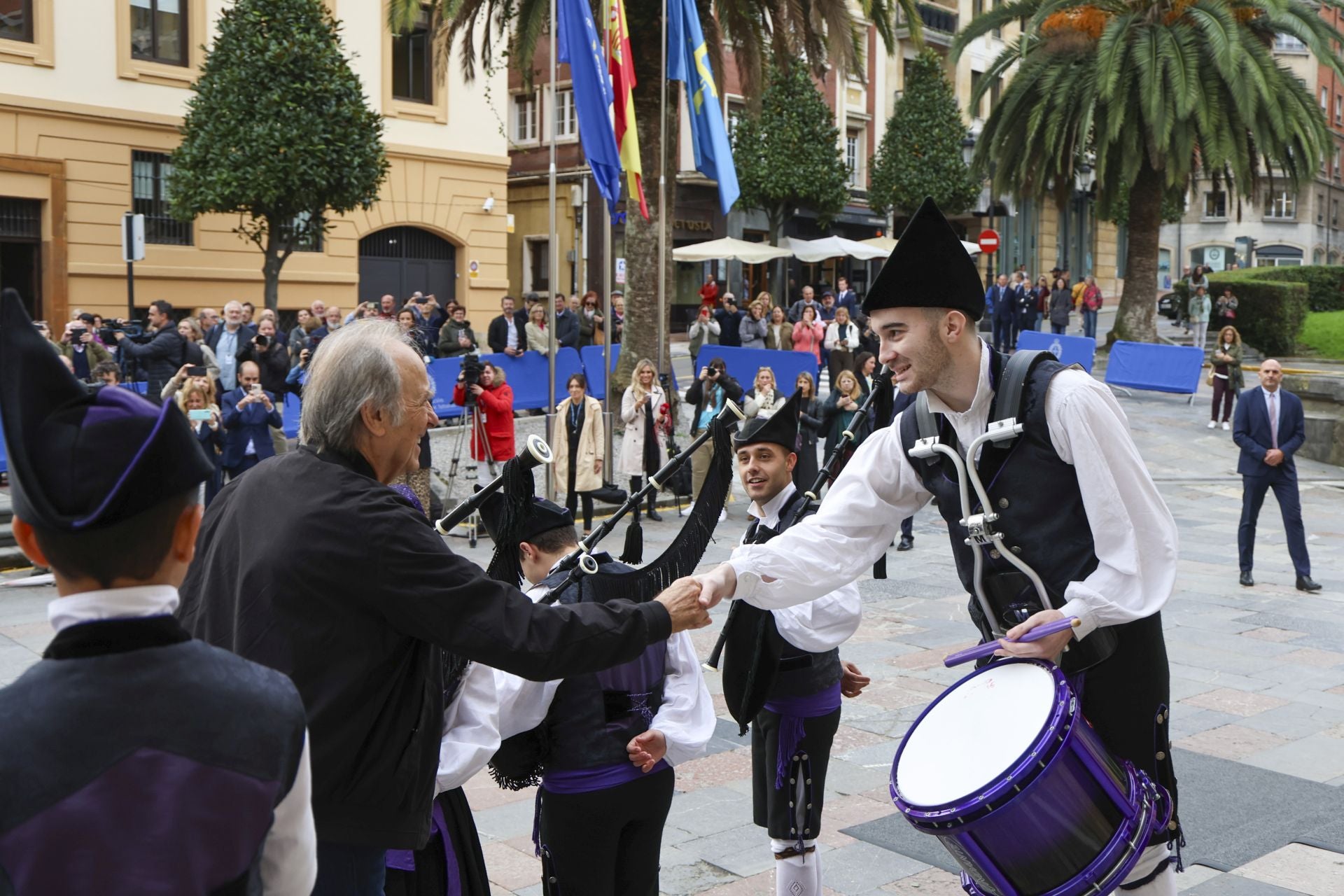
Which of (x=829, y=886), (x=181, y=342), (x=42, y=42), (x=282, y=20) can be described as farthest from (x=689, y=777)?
(x=42, y=42)

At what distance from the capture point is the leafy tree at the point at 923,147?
41094 millimetres

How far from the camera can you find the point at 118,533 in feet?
6.18

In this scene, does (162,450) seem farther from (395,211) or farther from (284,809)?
(395,211)

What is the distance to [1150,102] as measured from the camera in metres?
24.9

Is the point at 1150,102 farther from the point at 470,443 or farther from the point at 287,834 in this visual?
the point at 287,834

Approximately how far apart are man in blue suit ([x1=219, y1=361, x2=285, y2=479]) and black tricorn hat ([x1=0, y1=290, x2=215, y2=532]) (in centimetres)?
1107

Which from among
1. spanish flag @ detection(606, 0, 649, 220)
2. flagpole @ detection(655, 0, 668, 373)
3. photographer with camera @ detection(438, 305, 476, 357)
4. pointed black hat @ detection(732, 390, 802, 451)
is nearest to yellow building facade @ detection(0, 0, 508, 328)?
photographer with camera @ detection(438, 305, 476, 357)

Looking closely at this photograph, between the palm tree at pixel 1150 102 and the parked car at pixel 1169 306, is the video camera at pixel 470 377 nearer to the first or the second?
the palm tree at pixel 1150 102

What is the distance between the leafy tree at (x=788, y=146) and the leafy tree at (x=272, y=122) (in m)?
15.6

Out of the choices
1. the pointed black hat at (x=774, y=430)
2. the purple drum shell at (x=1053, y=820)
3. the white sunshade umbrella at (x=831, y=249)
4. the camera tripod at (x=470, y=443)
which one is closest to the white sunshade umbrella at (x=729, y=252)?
the white sunshade umbrella at (x=831, y=249)

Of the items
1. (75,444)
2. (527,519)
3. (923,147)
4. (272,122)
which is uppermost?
(923,147)

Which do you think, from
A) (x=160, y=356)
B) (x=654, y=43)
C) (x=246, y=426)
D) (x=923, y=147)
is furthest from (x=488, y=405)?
(x=923, y=147)

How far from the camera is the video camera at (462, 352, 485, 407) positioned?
13.8 m

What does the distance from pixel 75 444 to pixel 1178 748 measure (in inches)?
254
